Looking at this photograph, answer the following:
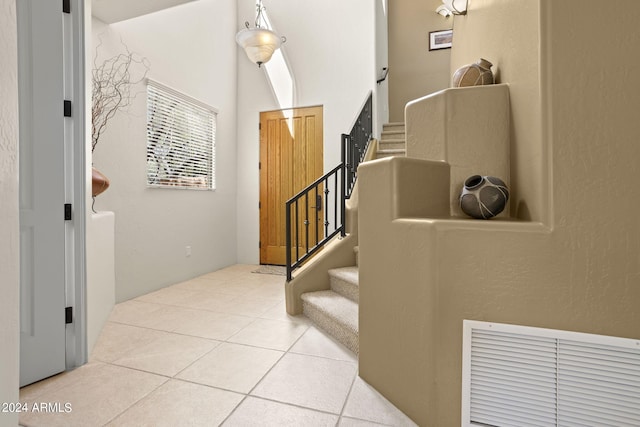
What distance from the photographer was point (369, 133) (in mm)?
4367

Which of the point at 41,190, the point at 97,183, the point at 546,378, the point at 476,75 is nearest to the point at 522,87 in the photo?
the point at 476,75

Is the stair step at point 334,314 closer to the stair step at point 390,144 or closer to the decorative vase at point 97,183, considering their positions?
the decorative vase at point 97,183

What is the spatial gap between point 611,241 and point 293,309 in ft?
7.38

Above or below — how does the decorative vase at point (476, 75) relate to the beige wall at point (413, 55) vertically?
below

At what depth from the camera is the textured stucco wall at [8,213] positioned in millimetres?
861

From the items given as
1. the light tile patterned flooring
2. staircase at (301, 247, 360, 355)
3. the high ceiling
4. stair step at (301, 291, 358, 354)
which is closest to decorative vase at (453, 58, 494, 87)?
staircase at (301, 247, 360, 355)

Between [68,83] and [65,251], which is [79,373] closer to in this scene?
[65,251]

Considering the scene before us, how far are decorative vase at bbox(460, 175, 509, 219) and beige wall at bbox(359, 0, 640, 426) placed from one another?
11 cm

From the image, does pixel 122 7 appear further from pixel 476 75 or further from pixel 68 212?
pixel 476 75

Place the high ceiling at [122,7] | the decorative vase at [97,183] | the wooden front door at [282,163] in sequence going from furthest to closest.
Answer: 1. the wooden front door at [282,163]
2. the high ceiling at [122,7]
3. the decorative vase at [97,183]

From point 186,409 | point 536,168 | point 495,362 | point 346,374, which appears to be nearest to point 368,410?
point 346,374

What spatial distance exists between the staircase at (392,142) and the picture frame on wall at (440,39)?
2000mm

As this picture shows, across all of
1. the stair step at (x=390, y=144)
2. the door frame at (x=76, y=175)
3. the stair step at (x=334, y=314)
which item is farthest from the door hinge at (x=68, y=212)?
the stair step at (x=390, y=144)

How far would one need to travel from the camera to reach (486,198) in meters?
1.50
